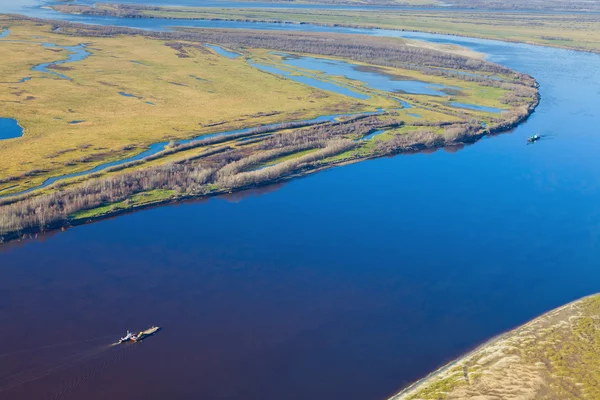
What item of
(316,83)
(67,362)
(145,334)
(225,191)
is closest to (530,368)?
(145,334)

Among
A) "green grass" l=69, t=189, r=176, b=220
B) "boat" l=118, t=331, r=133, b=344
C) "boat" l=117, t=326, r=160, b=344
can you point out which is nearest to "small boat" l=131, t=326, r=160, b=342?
"boat" l=117, t=326, r=160, b=344

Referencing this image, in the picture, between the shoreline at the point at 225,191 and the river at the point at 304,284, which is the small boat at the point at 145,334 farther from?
the shoreline at the point at 225,191

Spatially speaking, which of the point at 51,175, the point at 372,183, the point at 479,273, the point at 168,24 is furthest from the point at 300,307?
the point at 168,24

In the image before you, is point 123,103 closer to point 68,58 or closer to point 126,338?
point 68,58

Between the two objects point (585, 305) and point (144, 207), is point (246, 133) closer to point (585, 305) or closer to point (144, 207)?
point (144, 207)

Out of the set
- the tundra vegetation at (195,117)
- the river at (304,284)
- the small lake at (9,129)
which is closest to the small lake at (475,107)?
the tundra vegetation at (195,117)

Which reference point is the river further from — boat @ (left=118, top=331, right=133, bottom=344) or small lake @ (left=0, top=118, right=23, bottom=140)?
small lake @ (left=0, top=118, right=23, bottom=140)
